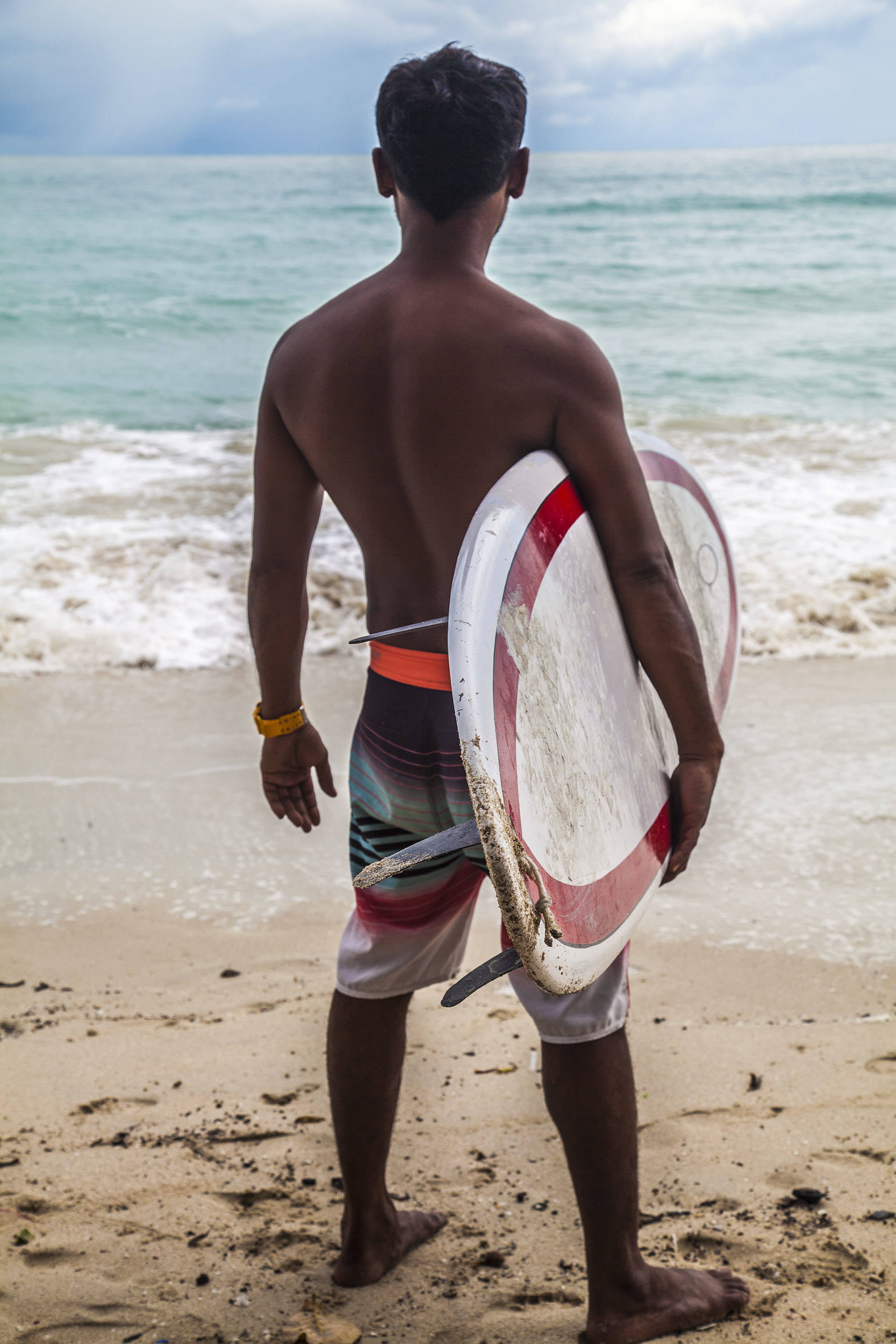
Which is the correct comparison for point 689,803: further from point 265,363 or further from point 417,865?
point 265,363

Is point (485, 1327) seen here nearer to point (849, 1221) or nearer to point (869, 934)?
point (849, 1221)

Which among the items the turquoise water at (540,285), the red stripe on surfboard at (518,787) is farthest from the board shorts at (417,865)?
the turquoise water at (540,285)

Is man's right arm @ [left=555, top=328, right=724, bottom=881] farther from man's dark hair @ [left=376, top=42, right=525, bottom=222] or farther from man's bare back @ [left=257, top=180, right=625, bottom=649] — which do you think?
man's dark hair @ [left=376, top=42, right=525, bottom=222]

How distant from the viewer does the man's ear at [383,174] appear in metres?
1.50

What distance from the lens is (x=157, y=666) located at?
4.75m

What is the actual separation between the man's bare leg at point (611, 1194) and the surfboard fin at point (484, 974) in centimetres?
50

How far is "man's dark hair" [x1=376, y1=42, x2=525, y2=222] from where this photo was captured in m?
1.37

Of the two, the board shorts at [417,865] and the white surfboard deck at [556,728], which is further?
the board shorts at [417,865]

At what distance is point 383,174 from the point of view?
5.01 ft

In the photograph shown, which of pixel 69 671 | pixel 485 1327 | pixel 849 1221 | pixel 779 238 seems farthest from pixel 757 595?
pixel 779 238

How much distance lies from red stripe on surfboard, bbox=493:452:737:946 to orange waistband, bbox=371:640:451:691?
0.72ft

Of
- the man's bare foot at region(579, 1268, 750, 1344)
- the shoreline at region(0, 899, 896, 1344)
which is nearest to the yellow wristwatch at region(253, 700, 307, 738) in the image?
the shoreline at region(0, 899, 896, 1344)

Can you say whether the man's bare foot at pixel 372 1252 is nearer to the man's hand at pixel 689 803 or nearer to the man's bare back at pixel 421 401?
the man's hand at pixel 689 803

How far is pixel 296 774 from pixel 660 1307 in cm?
100
